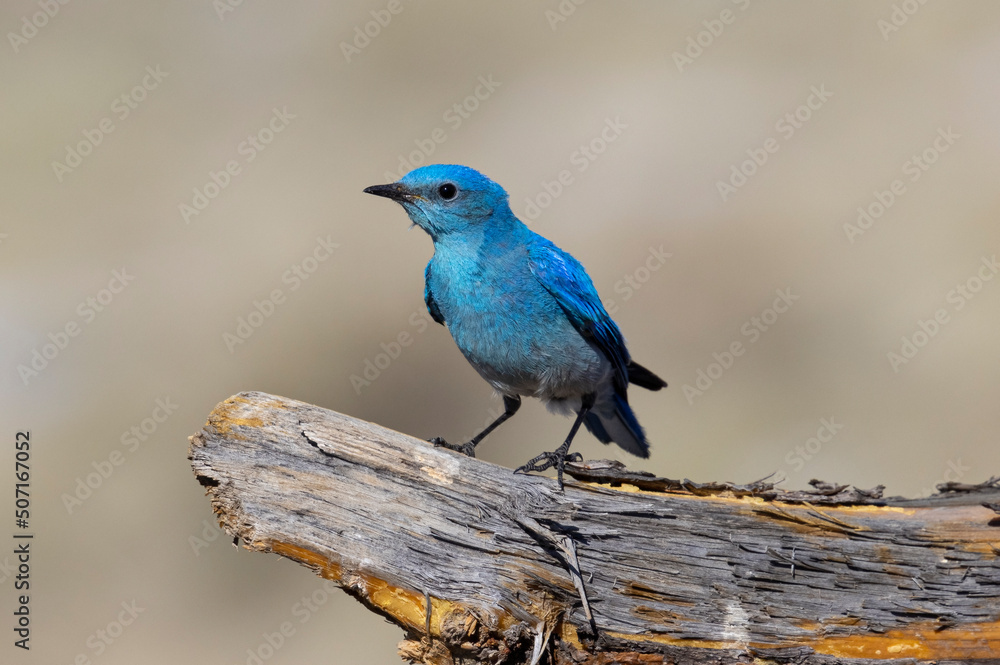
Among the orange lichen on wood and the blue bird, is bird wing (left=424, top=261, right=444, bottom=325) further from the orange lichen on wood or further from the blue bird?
the orange lichen on wood

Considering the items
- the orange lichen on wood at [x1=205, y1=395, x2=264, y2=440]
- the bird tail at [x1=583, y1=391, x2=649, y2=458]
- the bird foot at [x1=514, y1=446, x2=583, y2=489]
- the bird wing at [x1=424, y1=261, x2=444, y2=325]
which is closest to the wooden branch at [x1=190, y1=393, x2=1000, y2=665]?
the orange lichen on wood at [x1=205, y1=395, x2=264, y2=440]

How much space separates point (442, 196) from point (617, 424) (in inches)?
95.6

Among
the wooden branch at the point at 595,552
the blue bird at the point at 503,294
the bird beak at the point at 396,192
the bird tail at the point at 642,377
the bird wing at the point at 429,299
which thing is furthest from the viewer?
the bird tail at the point at 642,377

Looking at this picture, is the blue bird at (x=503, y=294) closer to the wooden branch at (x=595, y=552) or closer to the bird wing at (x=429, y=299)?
the bird wing at (x=429, y=299)

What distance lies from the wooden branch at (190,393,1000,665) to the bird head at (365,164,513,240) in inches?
71.3

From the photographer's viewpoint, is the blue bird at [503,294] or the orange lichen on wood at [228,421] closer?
the orange lichen on wood at [228,421]

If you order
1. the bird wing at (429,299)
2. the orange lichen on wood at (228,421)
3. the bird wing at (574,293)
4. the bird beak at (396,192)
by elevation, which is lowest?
the orange lichen on wood at (228,421)

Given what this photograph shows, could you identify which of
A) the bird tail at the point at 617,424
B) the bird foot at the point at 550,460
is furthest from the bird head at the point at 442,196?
the bird tail at the point at 617,424

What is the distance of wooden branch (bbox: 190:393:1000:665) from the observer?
457 cm

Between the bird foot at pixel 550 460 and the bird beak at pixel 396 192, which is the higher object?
the bird beak at pixel 396 192

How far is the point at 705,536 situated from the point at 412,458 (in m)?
1.72

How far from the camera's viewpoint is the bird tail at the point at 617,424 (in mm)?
6945

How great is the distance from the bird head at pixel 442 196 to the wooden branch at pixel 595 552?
181cm

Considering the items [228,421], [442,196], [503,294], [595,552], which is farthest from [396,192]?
[595,552]
